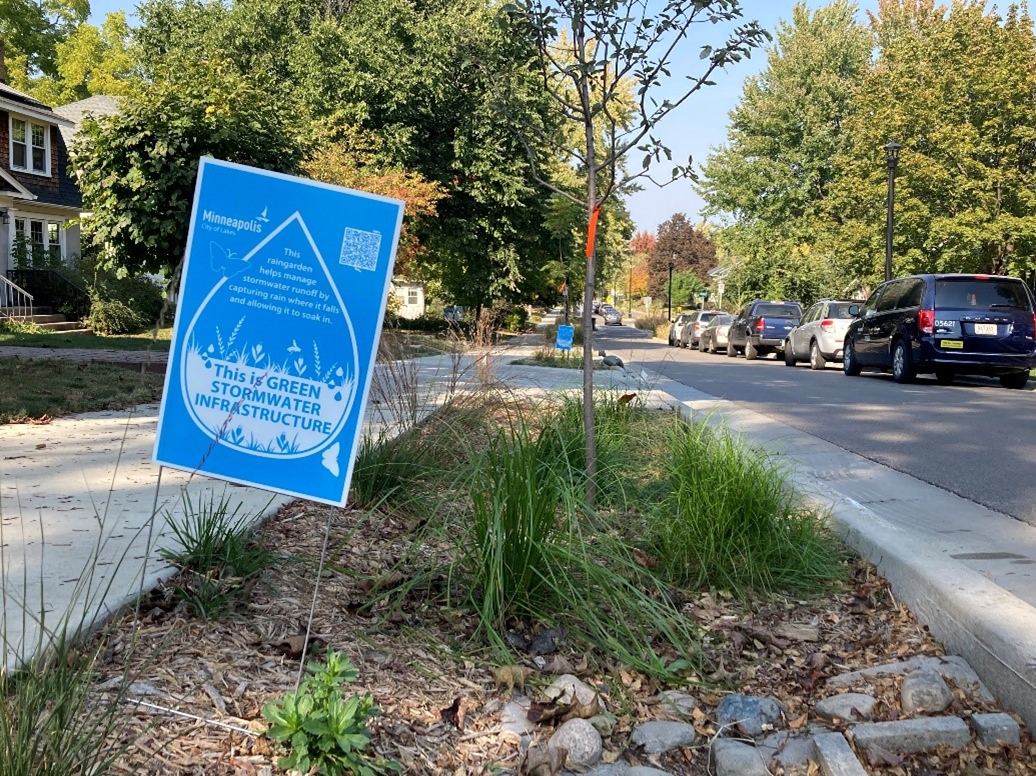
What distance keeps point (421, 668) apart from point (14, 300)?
84.2ft

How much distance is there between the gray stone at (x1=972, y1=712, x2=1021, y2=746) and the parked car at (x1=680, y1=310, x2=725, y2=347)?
32.5 m

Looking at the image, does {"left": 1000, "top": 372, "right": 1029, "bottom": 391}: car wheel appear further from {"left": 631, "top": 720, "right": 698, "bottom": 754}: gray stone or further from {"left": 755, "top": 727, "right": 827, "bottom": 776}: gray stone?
{"left": 631, "top": 720, "right": 698, "bottom": 754}: gray stone

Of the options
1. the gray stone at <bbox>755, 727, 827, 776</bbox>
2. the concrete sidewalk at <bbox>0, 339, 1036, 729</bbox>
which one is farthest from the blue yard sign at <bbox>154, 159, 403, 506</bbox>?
the gray stone at <bbox>755, 727, 827, 776</bbox>

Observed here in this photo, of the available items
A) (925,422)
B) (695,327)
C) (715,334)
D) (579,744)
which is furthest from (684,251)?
(579,744)

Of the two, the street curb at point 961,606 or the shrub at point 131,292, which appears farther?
the shrub at point 131,292

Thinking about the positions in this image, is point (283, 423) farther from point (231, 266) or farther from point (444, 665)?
point (444, 665)

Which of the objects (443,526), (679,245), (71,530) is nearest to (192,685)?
(443,526)

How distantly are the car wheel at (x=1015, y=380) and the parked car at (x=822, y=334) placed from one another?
4.94 metres

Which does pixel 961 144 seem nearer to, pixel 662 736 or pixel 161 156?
pixel 161 156

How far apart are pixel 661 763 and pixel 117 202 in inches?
603

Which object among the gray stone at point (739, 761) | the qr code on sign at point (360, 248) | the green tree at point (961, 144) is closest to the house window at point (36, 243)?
the green tree at point (961, 144)

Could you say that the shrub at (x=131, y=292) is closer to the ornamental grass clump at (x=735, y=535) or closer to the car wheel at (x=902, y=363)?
the car wheel at (x=902, y=363)

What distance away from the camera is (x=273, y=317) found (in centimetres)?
299

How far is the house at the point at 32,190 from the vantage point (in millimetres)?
27297
